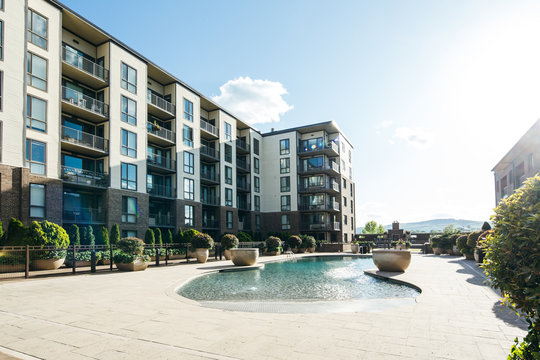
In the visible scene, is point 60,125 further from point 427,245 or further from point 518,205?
point 427,245

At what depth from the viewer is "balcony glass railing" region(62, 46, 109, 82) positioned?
23438mm

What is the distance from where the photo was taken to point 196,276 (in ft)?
49.3

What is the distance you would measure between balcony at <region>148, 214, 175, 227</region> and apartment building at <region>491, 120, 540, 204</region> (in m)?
28.0

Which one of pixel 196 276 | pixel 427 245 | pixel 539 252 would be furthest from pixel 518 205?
pixel 427 245

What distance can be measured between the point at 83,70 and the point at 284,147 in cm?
2611

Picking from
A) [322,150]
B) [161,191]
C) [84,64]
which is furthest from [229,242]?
[322,150]

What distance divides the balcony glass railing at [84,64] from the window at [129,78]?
1.64m

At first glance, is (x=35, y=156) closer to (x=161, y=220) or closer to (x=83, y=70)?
(x=83, y=70)

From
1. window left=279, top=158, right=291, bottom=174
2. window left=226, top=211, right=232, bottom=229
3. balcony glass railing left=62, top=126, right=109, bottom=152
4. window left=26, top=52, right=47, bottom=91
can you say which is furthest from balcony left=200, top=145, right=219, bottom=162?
window left=26, top=52, right=47, bottom=91

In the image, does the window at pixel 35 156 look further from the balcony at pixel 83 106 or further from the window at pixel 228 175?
the window at pixel 228 175

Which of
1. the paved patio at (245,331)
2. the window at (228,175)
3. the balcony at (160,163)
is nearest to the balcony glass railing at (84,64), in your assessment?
the balcony at (160,163)

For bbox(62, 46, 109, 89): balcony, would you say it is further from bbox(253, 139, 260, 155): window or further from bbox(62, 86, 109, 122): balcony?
bbox(253, 139, 260, 155): window

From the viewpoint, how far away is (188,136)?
111 feet

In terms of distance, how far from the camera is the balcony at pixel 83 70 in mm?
23391
